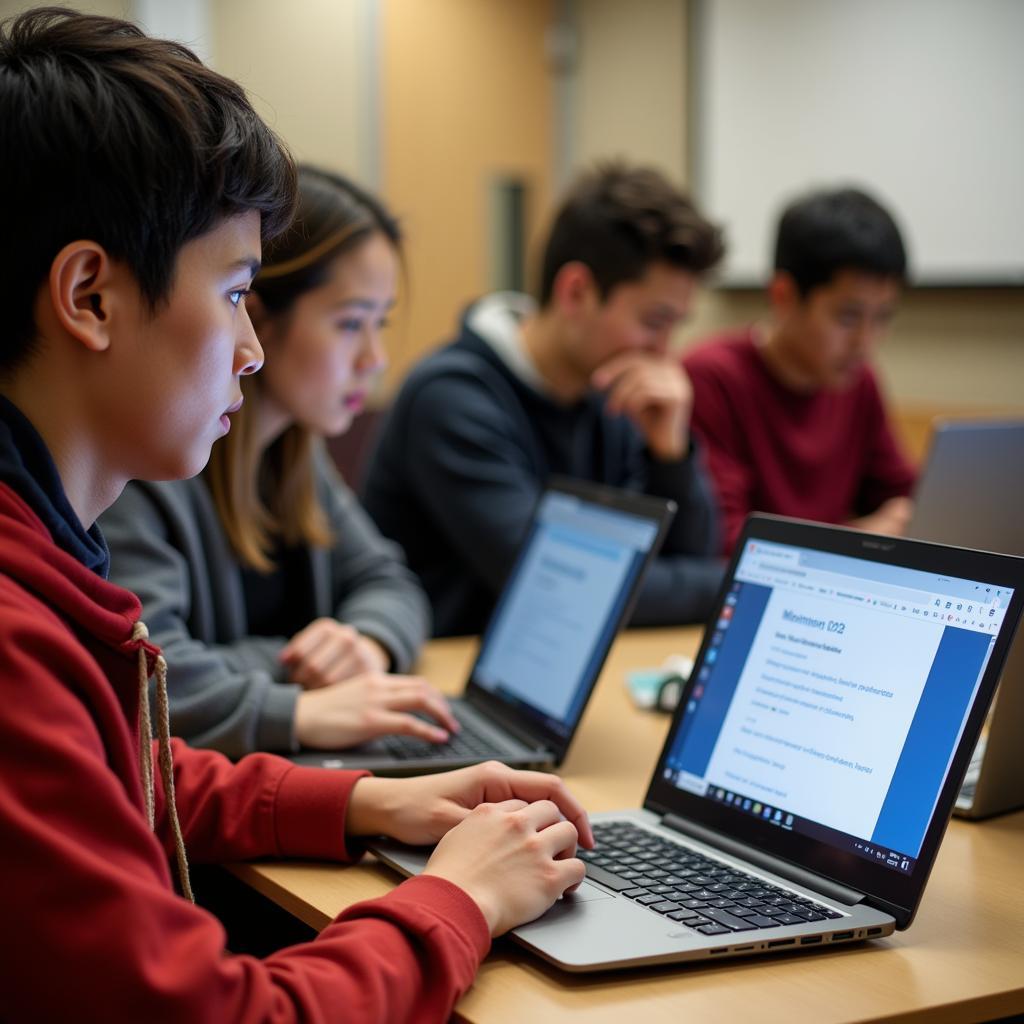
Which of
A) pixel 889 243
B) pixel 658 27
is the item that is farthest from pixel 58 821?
pixel 658 27

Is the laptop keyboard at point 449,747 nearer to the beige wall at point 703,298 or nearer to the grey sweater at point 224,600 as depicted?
the grey sweater at point 224,600

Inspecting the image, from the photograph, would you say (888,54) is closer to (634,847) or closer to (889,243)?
(889,243)

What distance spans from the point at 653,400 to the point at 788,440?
64cm

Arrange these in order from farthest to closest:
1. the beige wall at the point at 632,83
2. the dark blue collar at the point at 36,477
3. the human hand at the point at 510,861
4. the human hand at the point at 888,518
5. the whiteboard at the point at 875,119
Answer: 1. the beige wall at the point at 632,83
2. the whiteboard at the point at 875,119
3. the human hand at the point at 888,518
4. the human hand at the point at 510,861
5. the dark blue collar at the point at 36,477

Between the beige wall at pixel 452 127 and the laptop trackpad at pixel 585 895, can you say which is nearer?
the laptop trackpad at pixel 585 895

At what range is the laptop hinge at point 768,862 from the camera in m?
0.96

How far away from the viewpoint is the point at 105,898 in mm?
674

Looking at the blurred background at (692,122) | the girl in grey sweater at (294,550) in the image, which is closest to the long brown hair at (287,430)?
the girl in grey sweater at (294,550)

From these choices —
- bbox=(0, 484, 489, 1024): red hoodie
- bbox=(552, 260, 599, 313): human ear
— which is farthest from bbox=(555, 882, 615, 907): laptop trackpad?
bbox=(552, 260, 599, 313): human ear

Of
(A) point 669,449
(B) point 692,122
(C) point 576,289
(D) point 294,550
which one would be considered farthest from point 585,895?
(B) point 692,122

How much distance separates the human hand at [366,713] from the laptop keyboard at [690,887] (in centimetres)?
29

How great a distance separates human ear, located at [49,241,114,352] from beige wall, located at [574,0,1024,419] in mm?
3014

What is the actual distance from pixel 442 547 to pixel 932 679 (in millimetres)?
1268

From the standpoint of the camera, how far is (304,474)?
5.63ft
